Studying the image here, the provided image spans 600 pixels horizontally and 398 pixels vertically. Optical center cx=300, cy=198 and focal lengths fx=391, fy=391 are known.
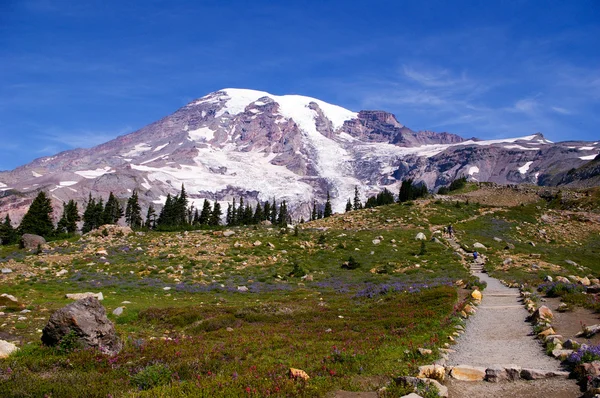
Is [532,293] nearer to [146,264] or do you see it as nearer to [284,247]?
[284,247]

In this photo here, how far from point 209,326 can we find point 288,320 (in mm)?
3895

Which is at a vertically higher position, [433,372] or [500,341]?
[433,372]

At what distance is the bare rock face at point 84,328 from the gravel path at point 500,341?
443 inches

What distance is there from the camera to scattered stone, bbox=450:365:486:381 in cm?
1057

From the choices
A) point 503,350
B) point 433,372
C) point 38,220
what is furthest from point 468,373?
point 38,220

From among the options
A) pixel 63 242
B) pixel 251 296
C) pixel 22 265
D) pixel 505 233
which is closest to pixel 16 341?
pixel 251 296

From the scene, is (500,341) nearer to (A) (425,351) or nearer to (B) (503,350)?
(B) (503,350)

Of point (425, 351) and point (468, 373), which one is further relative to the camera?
point (425, 351)

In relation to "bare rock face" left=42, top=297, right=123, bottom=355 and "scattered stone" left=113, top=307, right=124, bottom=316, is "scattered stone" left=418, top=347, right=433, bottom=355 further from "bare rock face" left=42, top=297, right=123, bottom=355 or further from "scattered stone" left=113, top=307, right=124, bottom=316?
"scattered stone" left=113, top=307, right=124, bottom=316

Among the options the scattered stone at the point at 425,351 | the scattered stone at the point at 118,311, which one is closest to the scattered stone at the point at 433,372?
the scattered stone at the point at 425,351

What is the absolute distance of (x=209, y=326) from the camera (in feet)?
59.0

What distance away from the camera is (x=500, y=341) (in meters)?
14.7

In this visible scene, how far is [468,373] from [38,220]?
96.6m

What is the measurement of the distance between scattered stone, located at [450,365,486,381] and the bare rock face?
10725 millimetres
